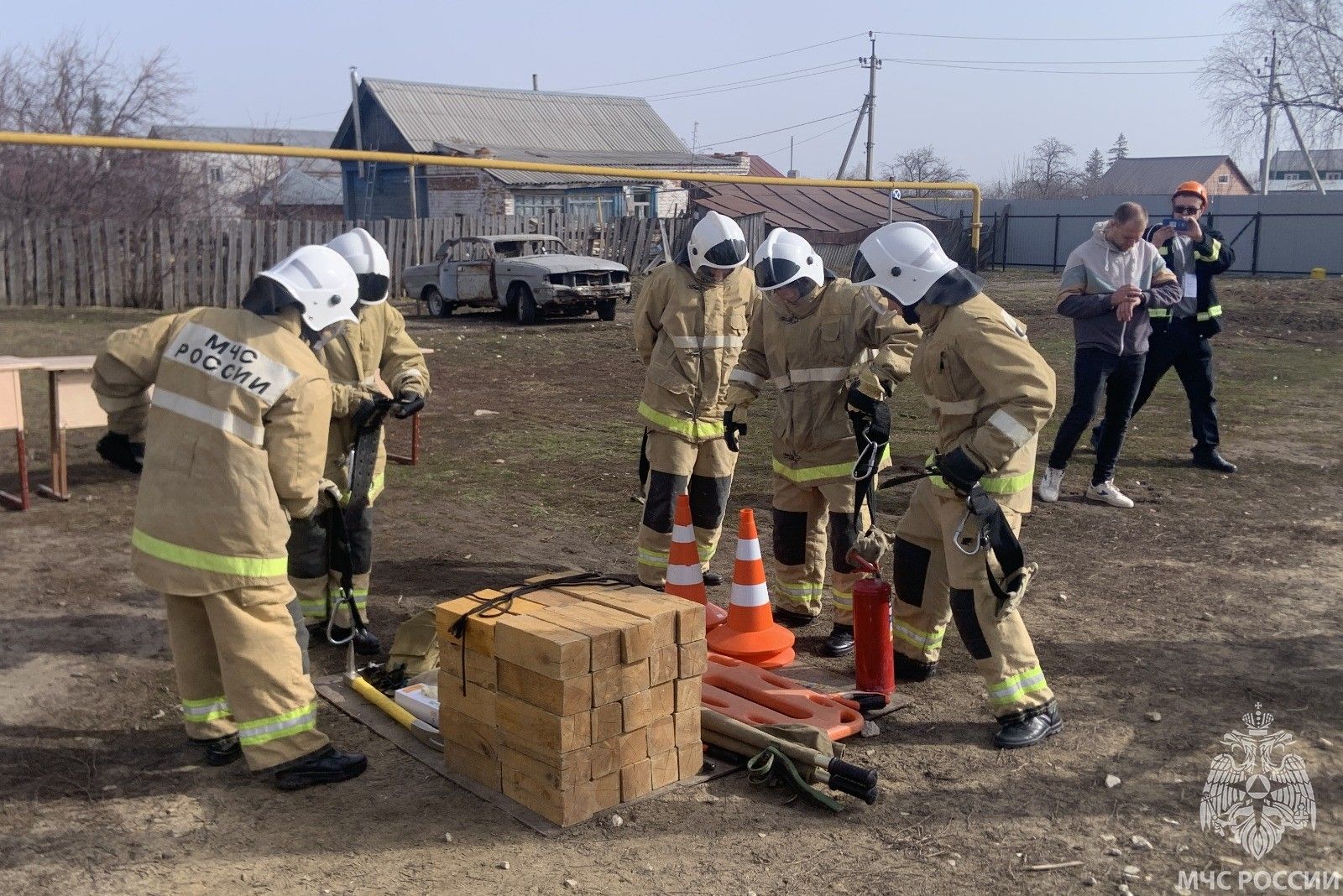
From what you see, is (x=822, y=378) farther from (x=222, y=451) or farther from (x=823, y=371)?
(x=222, y=451)

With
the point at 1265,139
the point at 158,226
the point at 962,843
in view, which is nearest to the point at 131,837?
the point at 962,843

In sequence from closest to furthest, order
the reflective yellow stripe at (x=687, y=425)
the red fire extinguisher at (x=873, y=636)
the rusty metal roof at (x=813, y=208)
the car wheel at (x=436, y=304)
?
the red fire extinguisher at (x=873, y=636) < the reflective yellow stripe at (x=687, y=425) < the car wheel at (x=436, y=304) < the rusty metal roof at (x=813, y=208)

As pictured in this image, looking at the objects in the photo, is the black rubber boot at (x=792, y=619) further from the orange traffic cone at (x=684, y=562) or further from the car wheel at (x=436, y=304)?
Answer: the car wheel at (x=436, y=304)

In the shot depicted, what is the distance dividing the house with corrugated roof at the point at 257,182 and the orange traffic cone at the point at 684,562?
14.7m

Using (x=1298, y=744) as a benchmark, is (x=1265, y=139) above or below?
above

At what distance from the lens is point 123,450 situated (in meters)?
4.38

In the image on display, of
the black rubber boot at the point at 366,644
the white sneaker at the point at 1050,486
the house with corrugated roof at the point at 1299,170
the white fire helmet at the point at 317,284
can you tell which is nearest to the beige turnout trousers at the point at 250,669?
the white fire helmet at the point at 317,284

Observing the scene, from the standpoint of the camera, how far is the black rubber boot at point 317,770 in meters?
4.14

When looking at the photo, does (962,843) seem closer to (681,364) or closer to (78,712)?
(681,364)

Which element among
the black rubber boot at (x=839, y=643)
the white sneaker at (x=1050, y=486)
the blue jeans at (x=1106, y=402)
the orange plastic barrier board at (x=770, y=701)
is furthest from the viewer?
the white sneaker at (x=1050, y=486)

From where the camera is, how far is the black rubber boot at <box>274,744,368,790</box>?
13.6 feet

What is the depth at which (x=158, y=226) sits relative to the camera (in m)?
20.5

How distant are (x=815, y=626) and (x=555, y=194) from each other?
2600 centimetres

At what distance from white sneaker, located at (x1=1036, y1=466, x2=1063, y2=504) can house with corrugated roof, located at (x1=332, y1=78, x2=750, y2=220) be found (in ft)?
71.9
